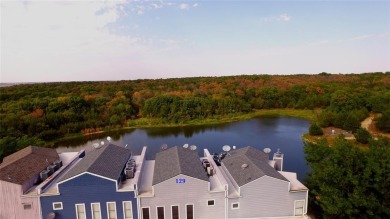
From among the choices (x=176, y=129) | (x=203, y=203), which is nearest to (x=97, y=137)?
(x=176, y=129)

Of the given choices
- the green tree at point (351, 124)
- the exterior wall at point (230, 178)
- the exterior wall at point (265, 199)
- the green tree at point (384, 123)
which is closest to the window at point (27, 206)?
the exterior wall at point (265, 199)

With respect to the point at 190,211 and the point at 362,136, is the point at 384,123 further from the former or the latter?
the point at 190,211

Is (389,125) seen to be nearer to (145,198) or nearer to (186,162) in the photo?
(186,162)

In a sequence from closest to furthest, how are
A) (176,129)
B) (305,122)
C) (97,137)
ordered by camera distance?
(97,137) < (176,129) < (305,122)

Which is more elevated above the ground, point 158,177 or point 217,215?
point 158,177

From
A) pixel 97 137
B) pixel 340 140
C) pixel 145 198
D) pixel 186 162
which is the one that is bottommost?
pixel 97 137

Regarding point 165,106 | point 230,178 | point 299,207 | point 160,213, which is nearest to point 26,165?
point 160,213
